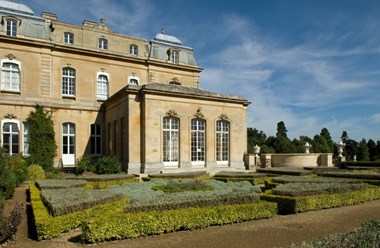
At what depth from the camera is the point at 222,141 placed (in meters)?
23.2

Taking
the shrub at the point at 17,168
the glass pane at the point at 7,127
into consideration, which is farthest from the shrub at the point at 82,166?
the glass pane at the point at 7,127

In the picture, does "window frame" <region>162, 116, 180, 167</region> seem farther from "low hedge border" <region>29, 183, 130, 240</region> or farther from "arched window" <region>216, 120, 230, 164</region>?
"low hedge border" <region>29, 183, 130, 240</region>

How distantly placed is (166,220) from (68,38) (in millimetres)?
21876

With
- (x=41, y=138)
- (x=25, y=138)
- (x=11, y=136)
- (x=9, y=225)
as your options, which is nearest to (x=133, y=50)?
(x=41, y=138)

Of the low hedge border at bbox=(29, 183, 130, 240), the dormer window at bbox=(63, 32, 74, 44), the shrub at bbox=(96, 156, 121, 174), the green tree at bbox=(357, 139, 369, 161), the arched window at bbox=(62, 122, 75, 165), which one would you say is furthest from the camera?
the green tree at bbox=(357, 139, 369, 161)

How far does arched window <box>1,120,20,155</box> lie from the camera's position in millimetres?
22203

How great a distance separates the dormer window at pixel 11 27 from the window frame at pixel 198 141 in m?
14.3

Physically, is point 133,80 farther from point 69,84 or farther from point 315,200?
point 315,200

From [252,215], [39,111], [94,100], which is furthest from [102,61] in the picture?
[252,215]

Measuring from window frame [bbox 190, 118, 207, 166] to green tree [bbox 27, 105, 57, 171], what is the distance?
10062 mm

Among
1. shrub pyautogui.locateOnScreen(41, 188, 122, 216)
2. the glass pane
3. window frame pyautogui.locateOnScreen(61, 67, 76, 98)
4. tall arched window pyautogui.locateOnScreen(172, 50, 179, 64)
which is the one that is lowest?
shrub pyautogui.locateOnScreen(41, 188, 122, 216)

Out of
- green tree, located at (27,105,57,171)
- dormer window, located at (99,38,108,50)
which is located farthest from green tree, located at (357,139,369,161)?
green tree, located at (27,105,57,171)

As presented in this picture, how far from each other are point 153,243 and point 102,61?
22030mm

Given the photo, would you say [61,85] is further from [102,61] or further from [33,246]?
[33,246]
